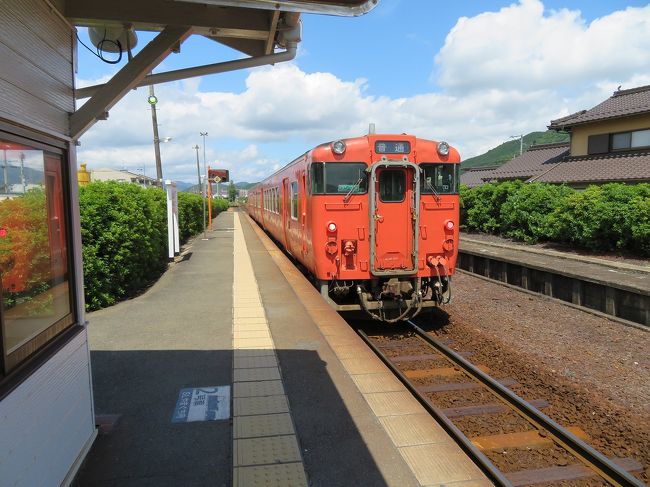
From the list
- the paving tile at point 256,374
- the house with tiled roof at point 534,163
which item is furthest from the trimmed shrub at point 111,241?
the house with tiled roof at point 534,163

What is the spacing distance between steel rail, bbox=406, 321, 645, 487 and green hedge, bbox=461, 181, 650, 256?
332 inches

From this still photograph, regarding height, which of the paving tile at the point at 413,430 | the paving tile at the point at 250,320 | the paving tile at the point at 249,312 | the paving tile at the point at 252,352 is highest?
the paving tile at the point at 249,312

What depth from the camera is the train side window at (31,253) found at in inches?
103

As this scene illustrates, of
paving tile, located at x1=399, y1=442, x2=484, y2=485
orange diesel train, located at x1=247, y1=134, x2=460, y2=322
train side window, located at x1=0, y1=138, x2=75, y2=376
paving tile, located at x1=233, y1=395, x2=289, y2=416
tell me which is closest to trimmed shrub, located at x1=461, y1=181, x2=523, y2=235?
orange diesel train, located at x1=247, y1=134, x2=460, y2=322

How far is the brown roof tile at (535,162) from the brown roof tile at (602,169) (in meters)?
1.28

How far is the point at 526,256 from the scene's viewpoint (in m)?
13.0

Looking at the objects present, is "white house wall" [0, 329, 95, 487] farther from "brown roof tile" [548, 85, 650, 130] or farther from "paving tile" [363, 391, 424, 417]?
"brown roof tile" [548, 85, 650, 130]

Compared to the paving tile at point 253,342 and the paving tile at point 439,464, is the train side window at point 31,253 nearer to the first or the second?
the paving tile at point 439,464

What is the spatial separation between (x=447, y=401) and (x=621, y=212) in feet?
31.8

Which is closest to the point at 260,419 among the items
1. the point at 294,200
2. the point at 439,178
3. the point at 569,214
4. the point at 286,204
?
the point at 439,178

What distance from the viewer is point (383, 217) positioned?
741 centimetres

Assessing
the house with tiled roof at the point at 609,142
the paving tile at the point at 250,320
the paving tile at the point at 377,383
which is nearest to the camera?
the paving tile at the point at 377,383

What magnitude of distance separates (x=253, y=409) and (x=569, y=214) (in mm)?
12814

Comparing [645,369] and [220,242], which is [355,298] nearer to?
[645,369]
